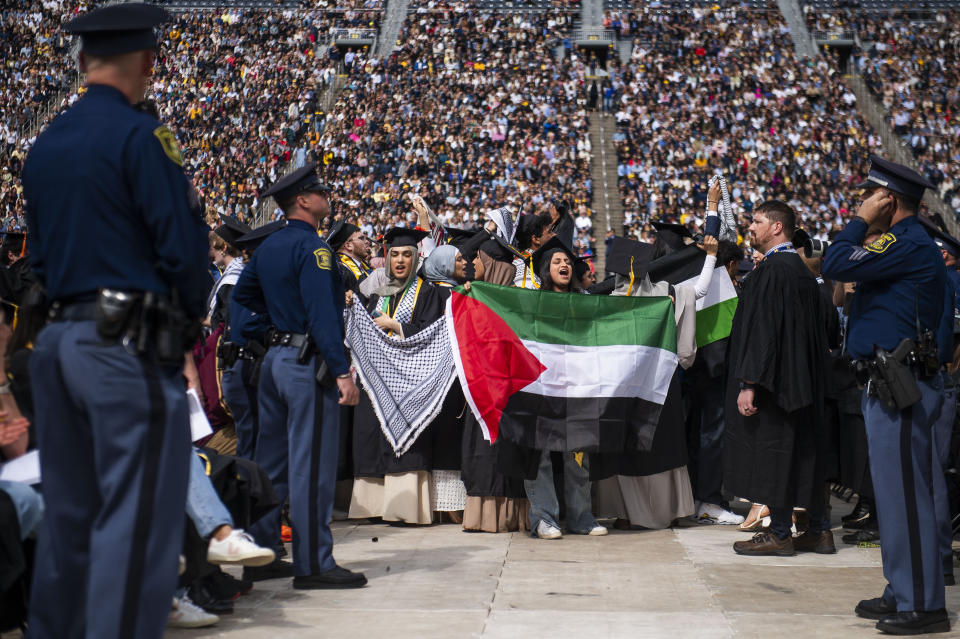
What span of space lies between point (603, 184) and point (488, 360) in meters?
21.5

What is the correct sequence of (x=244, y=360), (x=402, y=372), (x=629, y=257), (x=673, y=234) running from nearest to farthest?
(x=244, y=360) < (x=402, y=372) < (x=629, y=257) < (x=673, y=234)

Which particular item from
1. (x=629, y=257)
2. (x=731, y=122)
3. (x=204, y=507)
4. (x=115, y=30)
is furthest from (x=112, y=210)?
(x=731, y=122)

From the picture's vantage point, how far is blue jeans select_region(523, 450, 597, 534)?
23.5 ft

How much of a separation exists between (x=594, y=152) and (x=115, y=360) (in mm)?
27880

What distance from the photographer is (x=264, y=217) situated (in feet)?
86.4

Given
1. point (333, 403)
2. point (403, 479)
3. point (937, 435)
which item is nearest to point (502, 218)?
point (403, 479)

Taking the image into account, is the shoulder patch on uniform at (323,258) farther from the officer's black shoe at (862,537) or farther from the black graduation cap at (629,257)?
the officer's black shoe at (862,537)

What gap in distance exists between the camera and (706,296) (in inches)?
322

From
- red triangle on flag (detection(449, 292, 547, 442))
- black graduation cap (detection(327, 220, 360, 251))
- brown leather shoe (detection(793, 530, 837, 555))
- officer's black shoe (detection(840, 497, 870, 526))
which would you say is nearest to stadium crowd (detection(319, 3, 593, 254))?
officer's black shoe (detection(840, 497, 870, 526))

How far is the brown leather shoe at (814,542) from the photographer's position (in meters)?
6.72

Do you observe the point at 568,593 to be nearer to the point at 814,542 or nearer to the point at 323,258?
the point at 323,258

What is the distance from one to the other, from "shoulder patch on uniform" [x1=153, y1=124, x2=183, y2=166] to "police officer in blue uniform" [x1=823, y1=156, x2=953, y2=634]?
9.89ft

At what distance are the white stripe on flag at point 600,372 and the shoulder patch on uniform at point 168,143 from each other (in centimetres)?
431

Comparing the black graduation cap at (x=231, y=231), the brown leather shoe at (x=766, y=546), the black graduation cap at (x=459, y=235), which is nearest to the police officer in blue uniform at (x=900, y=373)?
the brown leather shoe at (x=766, y=546)
